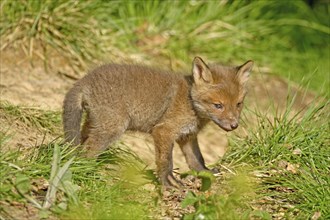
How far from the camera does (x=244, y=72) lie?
6.98m

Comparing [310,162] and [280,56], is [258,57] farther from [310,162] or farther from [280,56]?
[310,162]

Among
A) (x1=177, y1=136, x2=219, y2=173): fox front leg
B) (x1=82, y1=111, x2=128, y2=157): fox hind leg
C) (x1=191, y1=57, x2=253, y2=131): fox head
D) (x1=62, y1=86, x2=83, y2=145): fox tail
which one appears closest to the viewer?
(x1=62, y1=86, x2=83, y2=145): fox tail

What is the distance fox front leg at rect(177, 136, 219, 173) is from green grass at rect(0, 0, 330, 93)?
232 cm

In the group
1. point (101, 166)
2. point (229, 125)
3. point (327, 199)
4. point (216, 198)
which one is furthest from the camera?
point (229, 125)

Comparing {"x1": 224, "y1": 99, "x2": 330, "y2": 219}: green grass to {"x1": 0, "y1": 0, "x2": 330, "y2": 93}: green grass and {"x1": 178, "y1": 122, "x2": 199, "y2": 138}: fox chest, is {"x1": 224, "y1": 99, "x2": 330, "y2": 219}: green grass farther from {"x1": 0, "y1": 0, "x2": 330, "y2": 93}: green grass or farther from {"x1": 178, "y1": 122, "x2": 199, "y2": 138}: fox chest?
{"x1": 0, "y1": 0, "x2": 330, "y2": 93}: green grass

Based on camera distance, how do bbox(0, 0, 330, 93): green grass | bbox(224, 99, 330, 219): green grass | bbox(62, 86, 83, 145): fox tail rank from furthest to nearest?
1. bbox(0, 0, 330, 93): green grass
2. bbox(62, 86, 83, 145): fox tail
3. bbox(224, 99, 330, 219): green grass

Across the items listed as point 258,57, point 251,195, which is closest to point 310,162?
point 251,195

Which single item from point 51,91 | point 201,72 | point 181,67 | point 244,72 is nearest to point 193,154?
point 201,72

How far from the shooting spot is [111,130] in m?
6.51

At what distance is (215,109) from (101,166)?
1.22 meters

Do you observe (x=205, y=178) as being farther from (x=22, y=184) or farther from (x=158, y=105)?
(x=158, y=105)

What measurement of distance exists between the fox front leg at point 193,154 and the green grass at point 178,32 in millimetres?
2324

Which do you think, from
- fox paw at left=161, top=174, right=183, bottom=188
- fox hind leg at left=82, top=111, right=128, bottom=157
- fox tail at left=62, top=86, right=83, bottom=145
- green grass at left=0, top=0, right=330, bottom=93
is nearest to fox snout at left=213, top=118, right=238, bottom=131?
fox paw at left=161, top=174, right=183, bottom=188

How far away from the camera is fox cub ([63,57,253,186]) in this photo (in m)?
6.53
